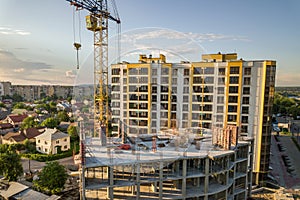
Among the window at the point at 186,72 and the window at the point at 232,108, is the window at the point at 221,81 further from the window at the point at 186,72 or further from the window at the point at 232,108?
the window at the point at 186,72

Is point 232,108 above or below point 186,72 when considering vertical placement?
below

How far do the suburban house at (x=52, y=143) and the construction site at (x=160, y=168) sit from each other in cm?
950

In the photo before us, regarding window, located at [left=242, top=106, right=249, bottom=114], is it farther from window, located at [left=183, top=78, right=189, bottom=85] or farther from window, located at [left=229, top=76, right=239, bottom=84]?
window, located at [left=183, top=78, right=189, bottom=85]

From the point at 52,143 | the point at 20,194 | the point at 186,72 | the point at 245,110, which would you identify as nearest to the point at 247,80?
the point at 245,110

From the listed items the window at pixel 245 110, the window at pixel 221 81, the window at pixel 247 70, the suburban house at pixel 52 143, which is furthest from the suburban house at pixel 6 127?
the window at pixel 247 70

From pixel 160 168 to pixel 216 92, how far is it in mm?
8253

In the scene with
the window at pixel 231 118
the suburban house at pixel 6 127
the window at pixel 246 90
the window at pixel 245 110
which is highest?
the window at pixel 246 90

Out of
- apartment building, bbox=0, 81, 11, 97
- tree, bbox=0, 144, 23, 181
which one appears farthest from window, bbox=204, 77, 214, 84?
apartment building, bbox=0, 81, 11, 97

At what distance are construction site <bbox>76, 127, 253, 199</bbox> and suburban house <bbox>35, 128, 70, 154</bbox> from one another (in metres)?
9.50

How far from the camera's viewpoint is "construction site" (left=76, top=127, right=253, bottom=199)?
5998 millimetres

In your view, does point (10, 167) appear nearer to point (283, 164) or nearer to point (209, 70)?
point (209, 70)

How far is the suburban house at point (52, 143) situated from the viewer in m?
15.0

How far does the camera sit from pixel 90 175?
630cm

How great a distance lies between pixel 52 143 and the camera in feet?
49.2
